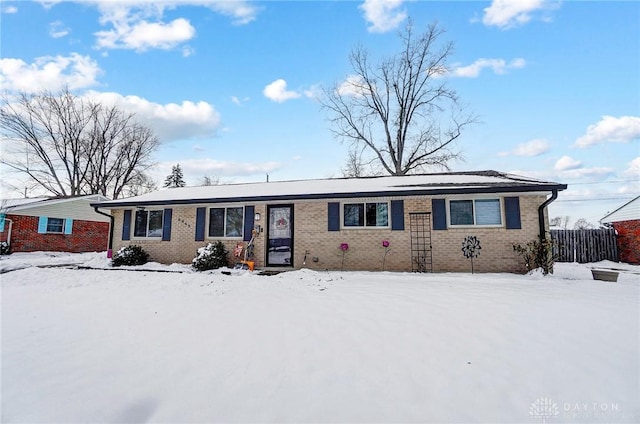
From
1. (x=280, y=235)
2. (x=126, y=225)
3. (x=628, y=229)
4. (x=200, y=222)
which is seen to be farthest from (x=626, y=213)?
(x=126, y=225)

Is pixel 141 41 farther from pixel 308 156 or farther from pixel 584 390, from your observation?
pixel 584 390

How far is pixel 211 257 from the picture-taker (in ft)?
32.1

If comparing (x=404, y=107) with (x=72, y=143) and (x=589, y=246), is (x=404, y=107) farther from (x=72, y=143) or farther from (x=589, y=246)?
(x=72, y=143)

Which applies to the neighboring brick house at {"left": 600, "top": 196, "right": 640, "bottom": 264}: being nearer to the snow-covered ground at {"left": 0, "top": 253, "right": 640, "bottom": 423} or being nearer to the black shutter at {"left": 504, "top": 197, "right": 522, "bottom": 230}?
the black shutter at {"left": 504, "top": 197, "right": 522, "bottom": 230}

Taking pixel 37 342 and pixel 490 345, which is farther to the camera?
pixel 37 342

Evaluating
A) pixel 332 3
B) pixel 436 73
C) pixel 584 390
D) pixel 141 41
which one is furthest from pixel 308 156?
pixel 584 390

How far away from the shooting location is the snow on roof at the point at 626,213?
39.8 ft

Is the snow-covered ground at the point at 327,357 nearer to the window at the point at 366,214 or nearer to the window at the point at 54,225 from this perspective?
the window at the point at 366,214

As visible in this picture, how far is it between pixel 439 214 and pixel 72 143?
30.3 meters

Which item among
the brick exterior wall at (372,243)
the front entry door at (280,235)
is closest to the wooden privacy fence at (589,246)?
the brick exterior wall at (372,243)

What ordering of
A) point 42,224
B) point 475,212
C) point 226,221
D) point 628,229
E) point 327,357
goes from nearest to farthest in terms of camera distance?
point 327,357 → point 475,212 → point 226,221 → point 628,229 → point 42,224

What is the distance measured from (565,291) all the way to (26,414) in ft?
26.6

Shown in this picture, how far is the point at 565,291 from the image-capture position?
232 inches

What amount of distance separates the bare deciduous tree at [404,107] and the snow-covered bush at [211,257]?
15.4 meters
